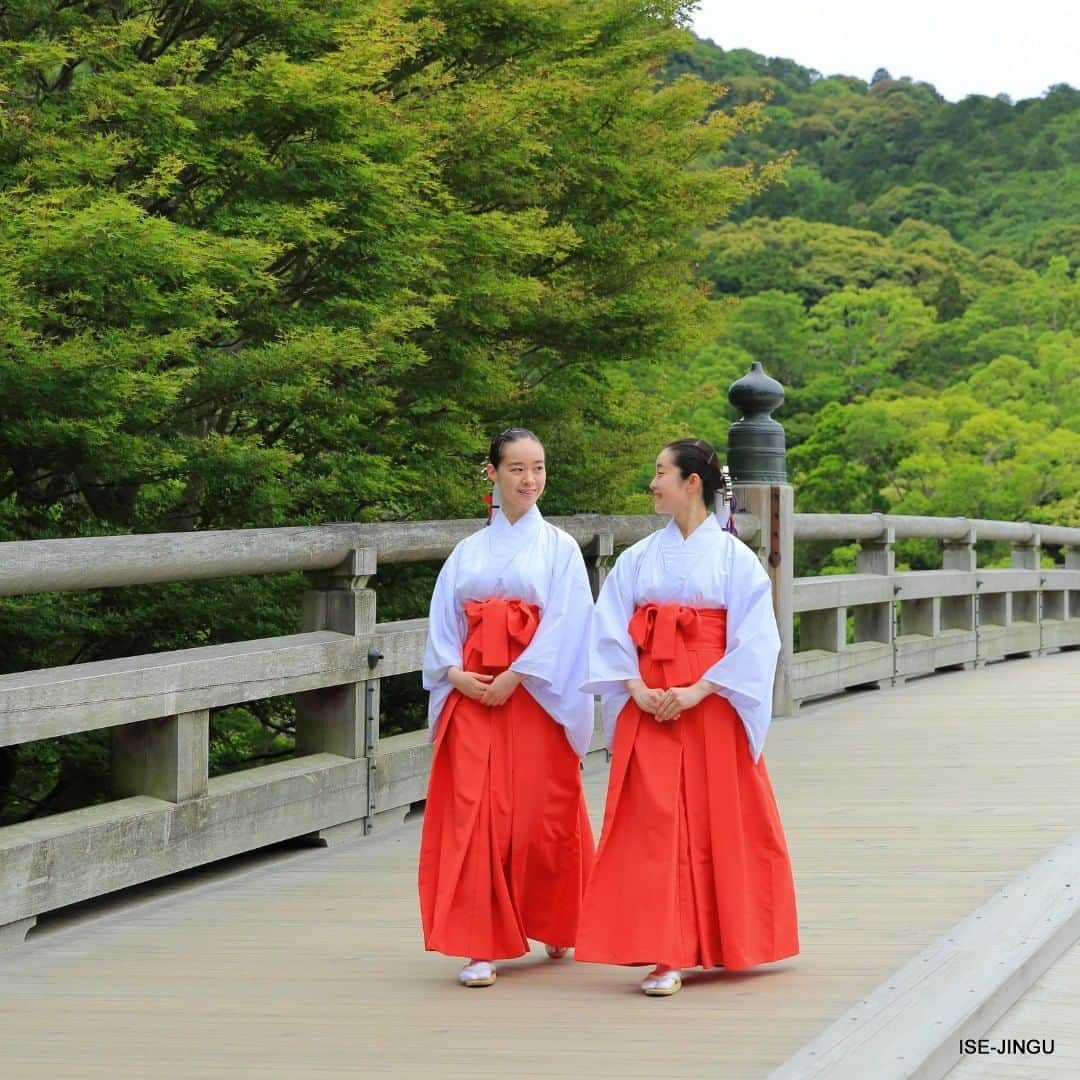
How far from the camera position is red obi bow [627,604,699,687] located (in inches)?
174

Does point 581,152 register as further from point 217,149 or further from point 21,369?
point 21,369

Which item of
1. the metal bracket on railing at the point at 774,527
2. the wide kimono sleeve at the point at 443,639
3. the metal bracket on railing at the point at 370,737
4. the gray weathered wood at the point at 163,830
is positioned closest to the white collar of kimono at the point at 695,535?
the wide kimono sleeve at the point at 443,639

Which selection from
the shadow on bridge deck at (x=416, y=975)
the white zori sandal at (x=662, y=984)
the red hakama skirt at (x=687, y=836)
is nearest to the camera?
the shadow on bridge deck at (x=416, y=975)

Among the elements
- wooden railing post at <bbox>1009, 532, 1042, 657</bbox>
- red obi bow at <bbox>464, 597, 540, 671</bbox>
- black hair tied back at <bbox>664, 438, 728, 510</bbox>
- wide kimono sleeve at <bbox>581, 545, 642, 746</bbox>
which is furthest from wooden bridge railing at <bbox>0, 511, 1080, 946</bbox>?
wooden railing post at <bbox>1009, 532, 1042, 657</bbox>

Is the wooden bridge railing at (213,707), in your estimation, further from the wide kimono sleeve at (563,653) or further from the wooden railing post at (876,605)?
the wooden railing post at (876,605)

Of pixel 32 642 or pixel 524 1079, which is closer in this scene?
pixel 524 1079

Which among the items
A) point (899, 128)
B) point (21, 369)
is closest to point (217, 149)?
point (21, 369)

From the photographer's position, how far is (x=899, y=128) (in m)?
97.8

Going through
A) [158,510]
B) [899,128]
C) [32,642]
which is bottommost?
[32,642]

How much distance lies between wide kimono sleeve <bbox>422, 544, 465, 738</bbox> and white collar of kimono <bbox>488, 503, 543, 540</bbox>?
109mm

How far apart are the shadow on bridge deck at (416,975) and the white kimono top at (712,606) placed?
694 mm

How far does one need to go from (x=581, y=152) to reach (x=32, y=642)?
7183 millimetres

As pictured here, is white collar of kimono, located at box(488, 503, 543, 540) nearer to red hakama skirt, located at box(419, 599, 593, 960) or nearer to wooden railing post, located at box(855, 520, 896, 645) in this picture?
red hakama skirt, located at box(419, 599, 593, 960)

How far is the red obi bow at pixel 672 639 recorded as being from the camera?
14.5 feet
